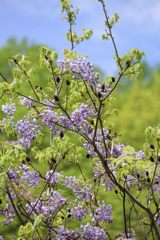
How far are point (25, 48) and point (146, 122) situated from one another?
7.18m

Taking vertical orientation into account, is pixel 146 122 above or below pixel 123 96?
below

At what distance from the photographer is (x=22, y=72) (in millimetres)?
3490

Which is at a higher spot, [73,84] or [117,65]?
[117,65]

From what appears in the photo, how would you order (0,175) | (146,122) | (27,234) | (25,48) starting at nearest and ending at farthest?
(0,175) < (27,234) < (146,122) < (25,48)

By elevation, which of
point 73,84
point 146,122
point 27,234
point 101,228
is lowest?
point 27,234

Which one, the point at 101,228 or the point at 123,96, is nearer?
the point at 101,228

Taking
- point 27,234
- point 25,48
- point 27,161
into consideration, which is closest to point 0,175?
point 27,234

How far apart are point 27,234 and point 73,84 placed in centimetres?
178

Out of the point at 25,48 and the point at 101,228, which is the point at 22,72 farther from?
the point at 25,48

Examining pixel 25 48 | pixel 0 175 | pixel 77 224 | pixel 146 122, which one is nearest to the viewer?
pixel 0 175

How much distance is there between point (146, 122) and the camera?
1219 centimetres

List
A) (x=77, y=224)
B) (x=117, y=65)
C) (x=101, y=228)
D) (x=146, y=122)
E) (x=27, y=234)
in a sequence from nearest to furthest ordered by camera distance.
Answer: (x=27, y=234), (x=117, y=65), (x=101, y=228), (x=77, y=224), (x=146, y=122)

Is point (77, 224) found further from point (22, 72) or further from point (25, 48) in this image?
point (25, 48)

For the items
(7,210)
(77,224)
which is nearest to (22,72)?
(7,210)
